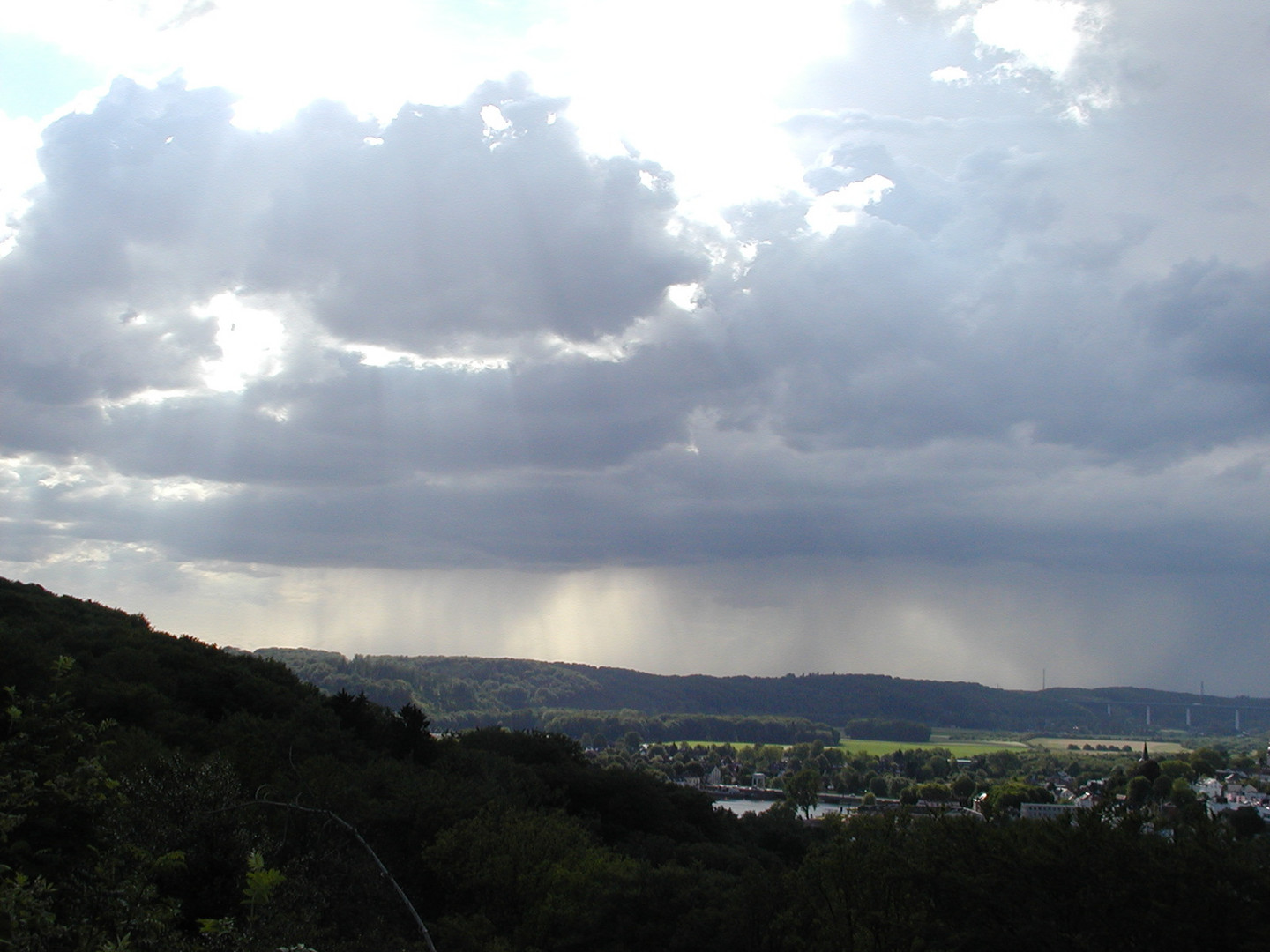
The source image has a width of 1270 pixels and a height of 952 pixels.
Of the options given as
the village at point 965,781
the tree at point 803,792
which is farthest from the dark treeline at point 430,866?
the tree at point 803,792

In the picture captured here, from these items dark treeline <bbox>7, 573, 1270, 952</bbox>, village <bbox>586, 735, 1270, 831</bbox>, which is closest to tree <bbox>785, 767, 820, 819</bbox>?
village <bbox>586, 735, 1270, 831</bbox>

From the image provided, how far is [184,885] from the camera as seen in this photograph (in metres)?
16.6

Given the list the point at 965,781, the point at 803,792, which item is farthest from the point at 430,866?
the point at 965,781

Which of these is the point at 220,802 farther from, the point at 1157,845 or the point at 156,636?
the point at 156,636

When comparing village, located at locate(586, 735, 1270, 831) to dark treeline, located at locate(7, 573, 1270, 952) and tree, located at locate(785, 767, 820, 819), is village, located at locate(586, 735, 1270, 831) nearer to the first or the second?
tree, located at locate(785, 767, 820, 819)

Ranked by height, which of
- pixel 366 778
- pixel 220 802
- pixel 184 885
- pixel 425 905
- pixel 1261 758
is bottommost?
pixel 1261 758

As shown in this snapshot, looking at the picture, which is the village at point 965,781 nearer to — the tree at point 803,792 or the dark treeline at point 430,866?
the tree at point 803,792

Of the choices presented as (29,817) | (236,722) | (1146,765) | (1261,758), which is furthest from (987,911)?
(1261,758)

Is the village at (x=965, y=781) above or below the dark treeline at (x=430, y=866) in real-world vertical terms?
below

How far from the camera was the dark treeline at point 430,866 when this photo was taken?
40.8ft

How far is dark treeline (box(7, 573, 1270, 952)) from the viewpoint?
12.4 m

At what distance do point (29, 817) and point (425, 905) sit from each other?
80.6ft

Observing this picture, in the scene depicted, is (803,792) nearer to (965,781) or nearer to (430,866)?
(965,781)

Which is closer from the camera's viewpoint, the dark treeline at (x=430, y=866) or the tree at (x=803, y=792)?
the dark treeline at (x=430, y=866)
